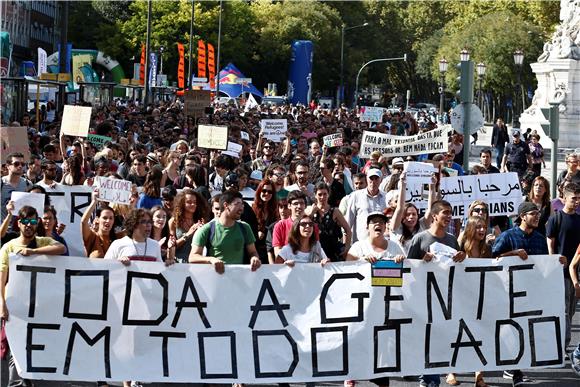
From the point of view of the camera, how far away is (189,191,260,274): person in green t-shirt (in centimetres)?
1024

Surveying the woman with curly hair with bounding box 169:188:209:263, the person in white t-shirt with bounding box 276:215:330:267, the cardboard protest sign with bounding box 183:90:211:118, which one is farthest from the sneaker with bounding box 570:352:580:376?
the cardboard protest sign with bounding box 183:90:211:118

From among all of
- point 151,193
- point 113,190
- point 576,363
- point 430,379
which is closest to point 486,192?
point 576,363

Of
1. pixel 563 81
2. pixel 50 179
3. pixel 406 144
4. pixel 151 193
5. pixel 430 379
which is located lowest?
pixel 430 379

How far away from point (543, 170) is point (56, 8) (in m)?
77.2

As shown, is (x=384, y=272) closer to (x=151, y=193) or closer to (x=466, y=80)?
(x=151, y=193)

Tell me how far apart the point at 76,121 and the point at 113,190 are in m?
5.57

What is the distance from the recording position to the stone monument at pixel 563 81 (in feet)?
154

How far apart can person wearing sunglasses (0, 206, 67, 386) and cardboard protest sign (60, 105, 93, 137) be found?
763 centimetres

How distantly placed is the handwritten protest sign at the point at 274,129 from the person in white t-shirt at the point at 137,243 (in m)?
13.3

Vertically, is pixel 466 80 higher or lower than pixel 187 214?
higher

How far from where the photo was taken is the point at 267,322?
9.92 m

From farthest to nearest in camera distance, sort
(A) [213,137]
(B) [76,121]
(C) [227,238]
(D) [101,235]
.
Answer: (B) [76,121] < (A) [213,137] < (D) [101,235] < (C) [227,238]

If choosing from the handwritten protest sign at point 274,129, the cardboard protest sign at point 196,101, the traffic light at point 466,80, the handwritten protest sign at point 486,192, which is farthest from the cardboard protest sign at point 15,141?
the cardboard protest sign at point 196,101

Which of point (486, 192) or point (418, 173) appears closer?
point (418, 173)
